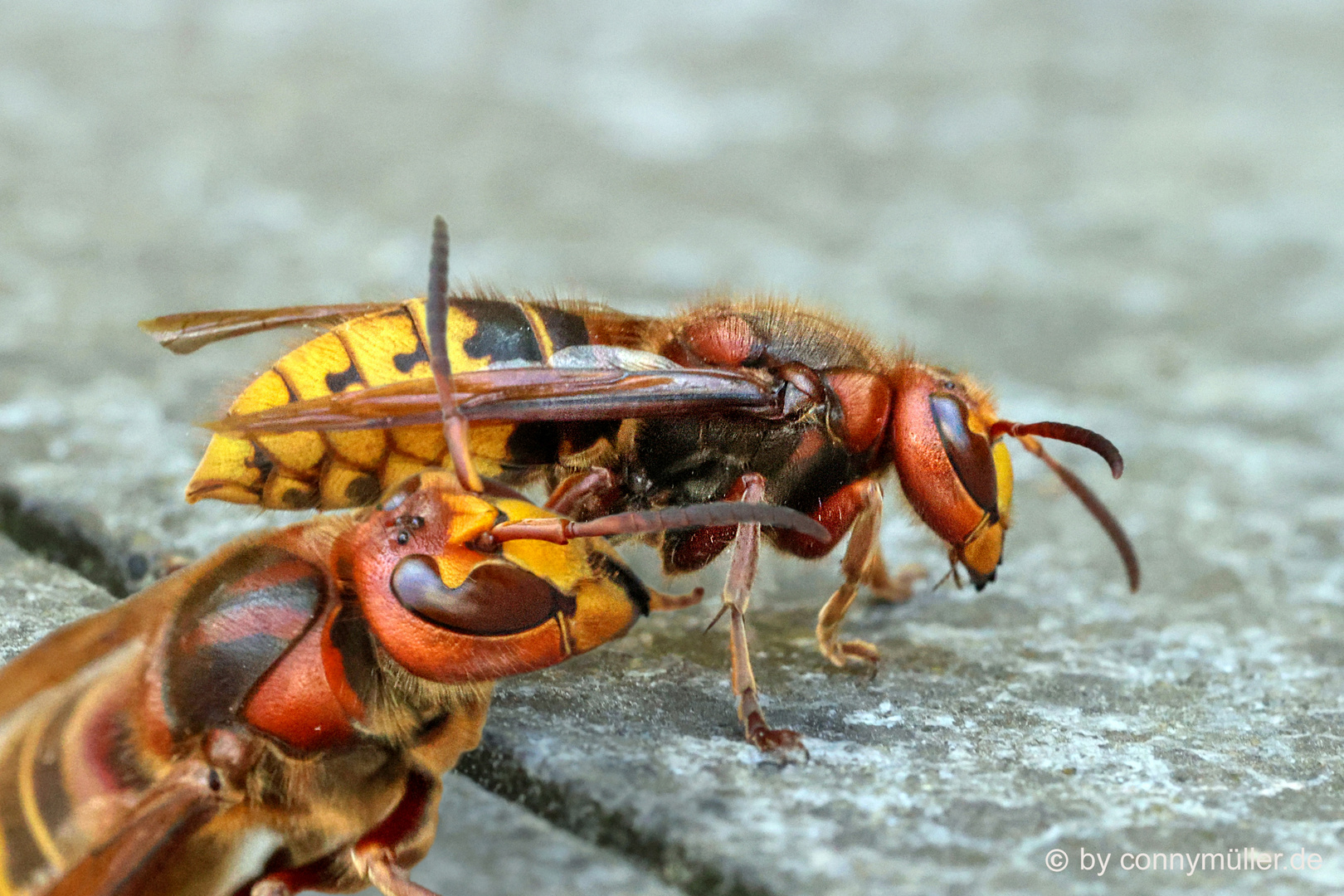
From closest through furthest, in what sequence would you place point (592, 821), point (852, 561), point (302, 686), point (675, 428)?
1. point (302, 686)
2. point (592, 821)
3. point (852, 561)
4. point (675, 428)

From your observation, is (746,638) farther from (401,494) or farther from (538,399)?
(401,494)

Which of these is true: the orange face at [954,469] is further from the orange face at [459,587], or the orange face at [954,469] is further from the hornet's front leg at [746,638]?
the orange face at [459,587]

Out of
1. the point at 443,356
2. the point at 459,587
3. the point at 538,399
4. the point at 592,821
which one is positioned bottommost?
the point at 592,821

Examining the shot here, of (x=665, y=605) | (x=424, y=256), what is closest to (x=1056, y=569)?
(x=665, y=605)

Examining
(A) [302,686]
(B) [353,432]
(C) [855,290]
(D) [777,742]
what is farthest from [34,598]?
(C) [855,290]

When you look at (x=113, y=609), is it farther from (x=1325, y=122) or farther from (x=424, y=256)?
(x=1325, y=122)

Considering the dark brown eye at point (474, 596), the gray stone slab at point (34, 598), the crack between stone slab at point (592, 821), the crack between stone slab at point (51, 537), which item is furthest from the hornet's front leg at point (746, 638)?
the crack between stone slab at point (51, 537)

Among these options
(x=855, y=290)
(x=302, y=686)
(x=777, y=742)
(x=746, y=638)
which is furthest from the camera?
(x=855, y=290)

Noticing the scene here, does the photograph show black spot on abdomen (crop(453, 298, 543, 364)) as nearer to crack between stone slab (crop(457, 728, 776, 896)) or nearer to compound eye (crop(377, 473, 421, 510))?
compound eye (crop(377, 473, 421, 510))
